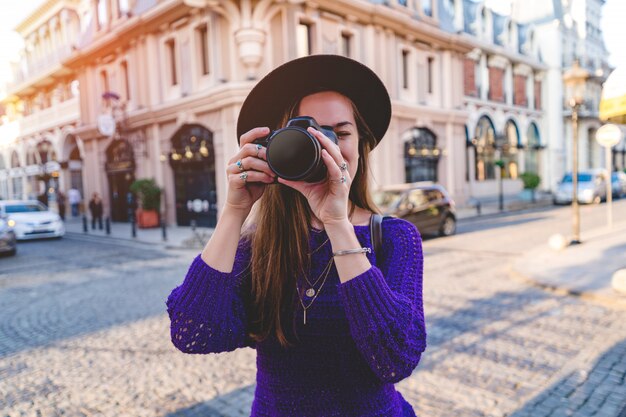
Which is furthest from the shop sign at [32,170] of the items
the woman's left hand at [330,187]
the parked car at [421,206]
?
the woman's left hand at [330,187]

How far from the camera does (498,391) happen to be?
3.32 meters

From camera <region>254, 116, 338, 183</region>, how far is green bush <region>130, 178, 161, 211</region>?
16.8m

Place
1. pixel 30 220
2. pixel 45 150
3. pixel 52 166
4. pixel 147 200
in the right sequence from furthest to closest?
pixel 45 150 < pixel 52 166 < pixel 147 200 < pixel 30 220

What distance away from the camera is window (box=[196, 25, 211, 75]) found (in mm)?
15867

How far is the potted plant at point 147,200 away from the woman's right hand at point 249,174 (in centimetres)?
1662

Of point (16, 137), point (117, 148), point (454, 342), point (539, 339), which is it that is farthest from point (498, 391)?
point (16, 137)

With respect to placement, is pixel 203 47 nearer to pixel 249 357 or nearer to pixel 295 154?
pixel 249 357

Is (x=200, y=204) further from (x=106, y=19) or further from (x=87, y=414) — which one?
(x=87, y=414)

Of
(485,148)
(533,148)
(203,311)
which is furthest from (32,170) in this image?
(533,148)

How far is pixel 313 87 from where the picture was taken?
135 centimetres

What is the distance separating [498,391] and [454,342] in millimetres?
1004

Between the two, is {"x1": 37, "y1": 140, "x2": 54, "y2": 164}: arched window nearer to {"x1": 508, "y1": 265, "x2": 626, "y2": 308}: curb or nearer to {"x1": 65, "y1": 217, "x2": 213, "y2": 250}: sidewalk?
{"x1": 65, "y1": 217, "x2": 213, "y2": 250}: sidewalk

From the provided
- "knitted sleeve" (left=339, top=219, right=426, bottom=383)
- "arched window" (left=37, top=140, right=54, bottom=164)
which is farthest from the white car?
"knitted sleeve" (left=339, top=219, right=426, bottom=383)

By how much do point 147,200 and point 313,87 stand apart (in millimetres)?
16798
